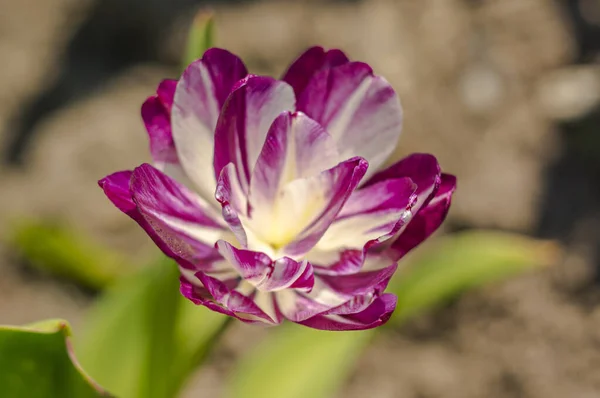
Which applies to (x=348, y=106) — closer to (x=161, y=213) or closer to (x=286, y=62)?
(x=161, y=213)

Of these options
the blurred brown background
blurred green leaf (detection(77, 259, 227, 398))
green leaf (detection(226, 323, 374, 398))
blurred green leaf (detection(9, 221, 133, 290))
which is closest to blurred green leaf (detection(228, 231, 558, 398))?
green leaf (detection(226, 323, 374, 398))

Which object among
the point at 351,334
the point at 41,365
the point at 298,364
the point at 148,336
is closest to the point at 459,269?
the point at 351,334

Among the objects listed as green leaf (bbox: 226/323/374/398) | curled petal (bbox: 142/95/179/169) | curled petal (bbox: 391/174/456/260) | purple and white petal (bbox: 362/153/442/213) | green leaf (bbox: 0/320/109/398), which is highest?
curled petal (bbox: 142/95/179/169)

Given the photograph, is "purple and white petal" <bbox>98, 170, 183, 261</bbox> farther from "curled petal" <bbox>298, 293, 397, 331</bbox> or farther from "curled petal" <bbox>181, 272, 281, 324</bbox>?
"curled petal" <bbox>298, 293, 397, 331</bbox>

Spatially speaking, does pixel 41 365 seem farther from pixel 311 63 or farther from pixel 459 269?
pixel 459 269

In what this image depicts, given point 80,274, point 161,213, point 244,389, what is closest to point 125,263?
point 80,274

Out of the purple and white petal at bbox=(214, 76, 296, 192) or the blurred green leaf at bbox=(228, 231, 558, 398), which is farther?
the blurred green leaf at bbox=(228, 231, 558, 398)

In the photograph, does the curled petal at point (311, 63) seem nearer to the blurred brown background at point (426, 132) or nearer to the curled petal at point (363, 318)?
the curled petal at point (363, 318)
